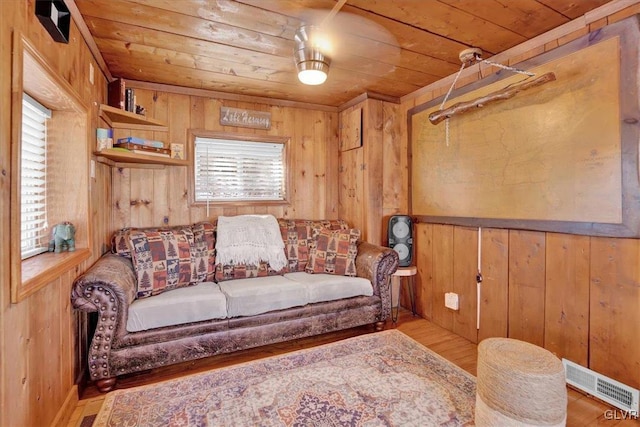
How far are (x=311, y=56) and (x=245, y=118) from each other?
1.32m

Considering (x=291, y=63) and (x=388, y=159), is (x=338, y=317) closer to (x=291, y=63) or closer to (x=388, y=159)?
(x=388, y=159)

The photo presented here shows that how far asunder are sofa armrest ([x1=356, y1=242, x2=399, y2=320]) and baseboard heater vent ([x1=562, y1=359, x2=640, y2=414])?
124cm

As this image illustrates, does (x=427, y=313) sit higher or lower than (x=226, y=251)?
lower

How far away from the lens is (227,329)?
220 cm

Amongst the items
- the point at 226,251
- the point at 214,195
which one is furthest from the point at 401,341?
the point at 214,195

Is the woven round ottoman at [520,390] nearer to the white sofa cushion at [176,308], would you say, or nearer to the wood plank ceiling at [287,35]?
the white sofa cushion at [176,308]

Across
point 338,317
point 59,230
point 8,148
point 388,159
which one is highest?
point 388,159

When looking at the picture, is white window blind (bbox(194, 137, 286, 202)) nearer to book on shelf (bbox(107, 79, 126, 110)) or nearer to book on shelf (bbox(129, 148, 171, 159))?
book on shelf (bbox(129, 148, 171, 159))

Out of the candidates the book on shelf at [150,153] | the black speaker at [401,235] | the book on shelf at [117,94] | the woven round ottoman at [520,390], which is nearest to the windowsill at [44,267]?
the book on shelf at [150,153]

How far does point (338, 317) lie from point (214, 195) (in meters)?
1.69

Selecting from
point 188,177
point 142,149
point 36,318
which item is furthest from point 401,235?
point 36,318

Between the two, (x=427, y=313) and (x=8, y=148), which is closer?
(x=8, y=148)

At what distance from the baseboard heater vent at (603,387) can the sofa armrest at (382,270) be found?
49.0 inches

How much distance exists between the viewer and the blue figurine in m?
1.73
